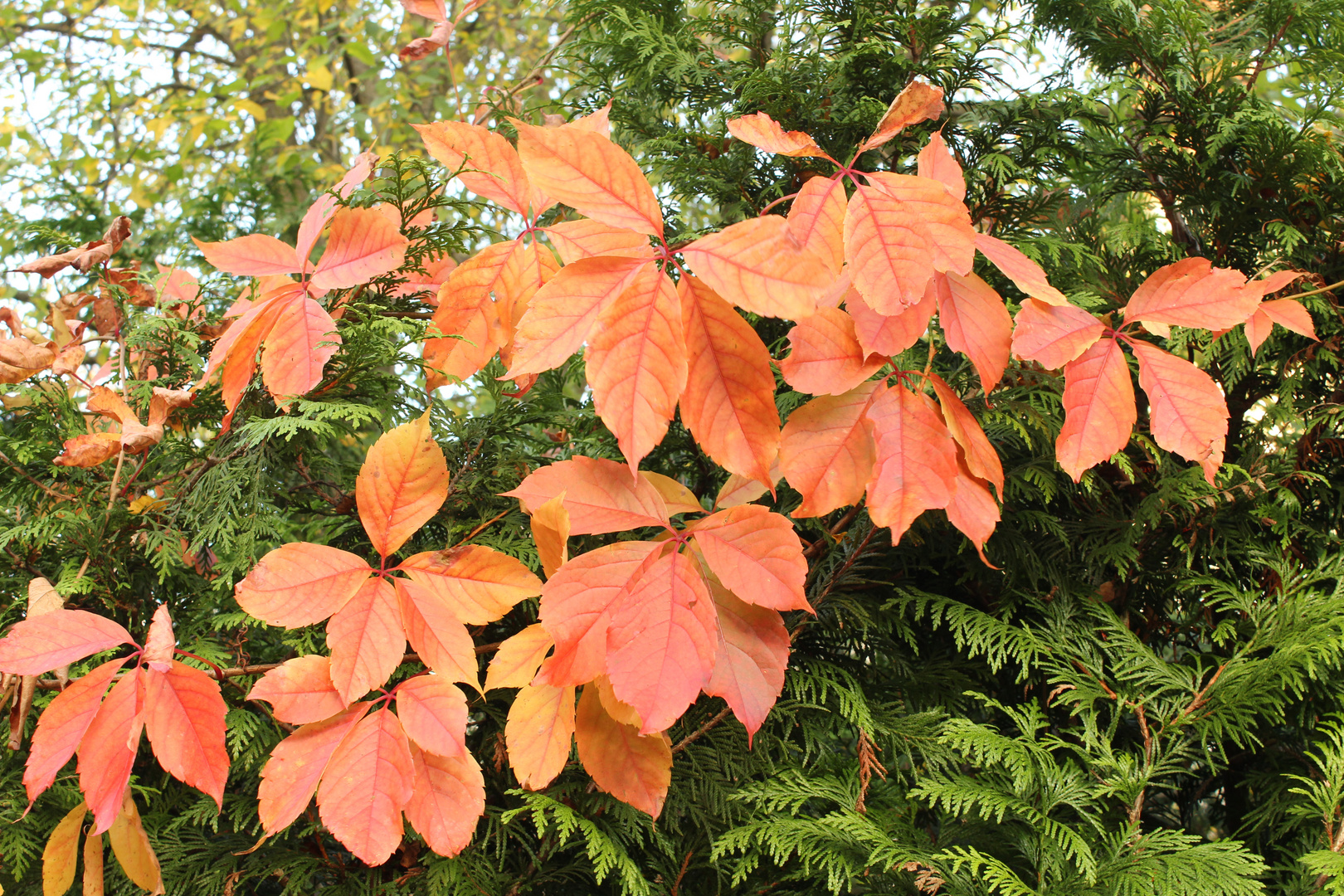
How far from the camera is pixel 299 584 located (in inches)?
23.2

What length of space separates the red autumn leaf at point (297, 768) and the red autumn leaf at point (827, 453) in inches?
13.9

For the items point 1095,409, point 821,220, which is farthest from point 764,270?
point 1095,409

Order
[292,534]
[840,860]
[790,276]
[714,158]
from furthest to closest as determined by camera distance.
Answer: [714,158]
[292,534]
[840,860]
[790,276]

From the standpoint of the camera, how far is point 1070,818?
734 millimetres

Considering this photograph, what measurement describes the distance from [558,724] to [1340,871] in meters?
0.53

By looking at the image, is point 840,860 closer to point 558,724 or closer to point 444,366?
point 558,724

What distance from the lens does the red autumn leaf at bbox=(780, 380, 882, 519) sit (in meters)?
0.58

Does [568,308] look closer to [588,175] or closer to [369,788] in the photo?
[588,175]

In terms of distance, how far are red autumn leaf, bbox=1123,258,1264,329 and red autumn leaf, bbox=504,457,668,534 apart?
0.41 m

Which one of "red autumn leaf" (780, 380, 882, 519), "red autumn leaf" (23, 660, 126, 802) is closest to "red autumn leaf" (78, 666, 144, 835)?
"red autumn leaf" (23, 660, 126, 802)

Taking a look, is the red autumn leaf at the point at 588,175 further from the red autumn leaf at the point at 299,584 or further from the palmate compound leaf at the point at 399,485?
the red autumn leaf at the point at 299,584

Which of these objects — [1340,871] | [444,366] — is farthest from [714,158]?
[1340,871]

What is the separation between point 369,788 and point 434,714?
60 millimetres

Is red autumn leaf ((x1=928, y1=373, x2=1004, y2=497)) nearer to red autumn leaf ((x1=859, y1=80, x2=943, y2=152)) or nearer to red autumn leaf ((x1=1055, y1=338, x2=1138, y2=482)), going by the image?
red autumn leaf ((x1=1055, y1=338, x2=1138, y2=482))
